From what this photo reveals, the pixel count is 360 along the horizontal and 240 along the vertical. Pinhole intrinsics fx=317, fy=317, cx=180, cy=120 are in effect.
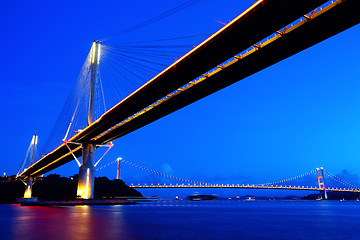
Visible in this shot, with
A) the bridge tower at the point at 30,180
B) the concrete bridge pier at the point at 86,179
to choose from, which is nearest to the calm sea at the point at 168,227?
the concrete bridge pier at the point at 86,179

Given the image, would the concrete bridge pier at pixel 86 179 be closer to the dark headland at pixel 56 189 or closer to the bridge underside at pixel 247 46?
the bridge underside at pixel 247 46

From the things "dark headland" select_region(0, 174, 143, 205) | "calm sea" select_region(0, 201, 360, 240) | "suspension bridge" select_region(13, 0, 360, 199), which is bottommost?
"calm sea" select_region(0, 201, 360, 240)

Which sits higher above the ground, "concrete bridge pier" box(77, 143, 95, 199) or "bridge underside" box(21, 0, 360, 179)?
"bridge underside" box(21, 0, 360, 179)

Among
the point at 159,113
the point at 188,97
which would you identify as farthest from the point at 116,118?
the point at 188,97

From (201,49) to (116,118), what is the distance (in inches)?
573

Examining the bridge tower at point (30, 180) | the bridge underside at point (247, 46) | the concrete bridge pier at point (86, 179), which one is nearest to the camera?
the bridge underside at point (247, 46)

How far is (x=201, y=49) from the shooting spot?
17.2m

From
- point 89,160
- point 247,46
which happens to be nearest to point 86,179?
point 89,160

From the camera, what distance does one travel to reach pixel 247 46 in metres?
16.0

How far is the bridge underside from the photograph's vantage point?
1320 cm

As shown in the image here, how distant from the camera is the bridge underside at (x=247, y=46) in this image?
13195 mm

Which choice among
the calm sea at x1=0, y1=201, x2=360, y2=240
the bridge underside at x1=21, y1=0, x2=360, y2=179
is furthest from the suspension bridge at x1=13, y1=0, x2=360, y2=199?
the calm sea at x1=0, y1=201, x2=360, y2=240

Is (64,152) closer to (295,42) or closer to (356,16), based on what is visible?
(295,42)

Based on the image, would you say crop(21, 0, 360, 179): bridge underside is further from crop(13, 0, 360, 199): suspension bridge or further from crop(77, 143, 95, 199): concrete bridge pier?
crop(77, 143, 95, 199): concrete bridge pier
